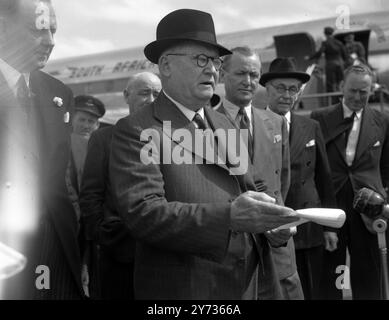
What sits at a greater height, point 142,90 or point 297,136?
point 142,90

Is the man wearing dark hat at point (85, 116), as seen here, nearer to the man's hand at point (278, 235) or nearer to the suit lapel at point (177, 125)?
the suit lapel at point (177, 125)

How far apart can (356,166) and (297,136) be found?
685 mm

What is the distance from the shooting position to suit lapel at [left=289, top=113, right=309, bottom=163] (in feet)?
11.4

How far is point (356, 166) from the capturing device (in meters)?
3.93

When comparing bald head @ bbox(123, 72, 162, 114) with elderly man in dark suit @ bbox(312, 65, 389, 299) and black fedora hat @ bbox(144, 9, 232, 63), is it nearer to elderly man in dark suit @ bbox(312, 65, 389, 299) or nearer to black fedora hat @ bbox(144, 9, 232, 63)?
elderly man in dark suit @ bbox(312, 65, 389, 299)

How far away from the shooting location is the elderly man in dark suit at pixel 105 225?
3.04 meters

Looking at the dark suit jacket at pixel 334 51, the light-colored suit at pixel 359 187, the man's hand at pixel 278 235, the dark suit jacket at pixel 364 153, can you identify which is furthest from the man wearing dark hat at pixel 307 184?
the dark suit jacket at pixel 334 51

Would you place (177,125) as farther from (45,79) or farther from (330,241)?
(330,241)

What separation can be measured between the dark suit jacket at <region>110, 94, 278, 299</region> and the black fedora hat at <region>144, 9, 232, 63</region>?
0.85 feet

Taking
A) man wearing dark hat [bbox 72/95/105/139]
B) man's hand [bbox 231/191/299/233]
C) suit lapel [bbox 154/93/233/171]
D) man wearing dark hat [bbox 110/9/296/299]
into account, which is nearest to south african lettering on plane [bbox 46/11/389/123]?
man wearing dark hat [bbox 110/9/296/299]

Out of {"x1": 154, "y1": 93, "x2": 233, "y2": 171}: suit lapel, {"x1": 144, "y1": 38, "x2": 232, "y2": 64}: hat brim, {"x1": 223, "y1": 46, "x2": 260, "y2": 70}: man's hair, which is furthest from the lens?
{"x1": 223, "y1": 46, "x2": 260, "y2": 70}: man's hair

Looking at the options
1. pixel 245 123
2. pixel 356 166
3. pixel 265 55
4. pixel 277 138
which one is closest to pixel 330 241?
pixel 356 166

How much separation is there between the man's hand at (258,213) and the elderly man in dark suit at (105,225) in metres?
1.34

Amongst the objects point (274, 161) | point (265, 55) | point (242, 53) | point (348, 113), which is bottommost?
point (274, 161)
